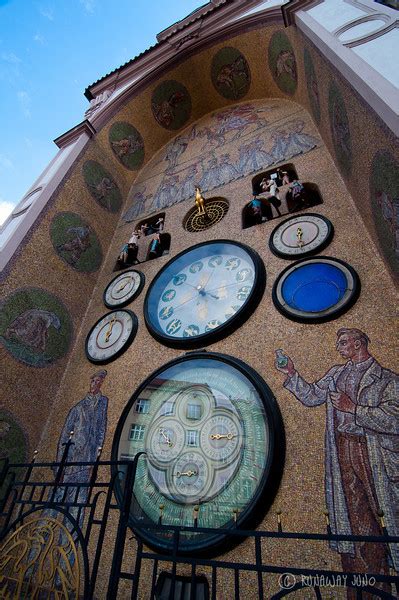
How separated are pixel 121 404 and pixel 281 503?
1.83m

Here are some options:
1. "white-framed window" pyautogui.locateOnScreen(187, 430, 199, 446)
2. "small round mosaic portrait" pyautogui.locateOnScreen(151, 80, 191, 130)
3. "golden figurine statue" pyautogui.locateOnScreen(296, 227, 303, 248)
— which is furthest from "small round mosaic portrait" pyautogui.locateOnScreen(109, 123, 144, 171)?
"white-framed window" pyautogui.locateOnScreen(187, 430, 199, 446)

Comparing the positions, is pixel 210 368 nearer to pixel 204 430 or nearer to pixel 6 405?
pixel 204 430

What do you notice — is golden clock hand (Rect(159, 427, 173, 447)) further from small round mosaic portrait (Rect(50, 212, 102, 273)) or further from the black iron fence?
small round mosaic portrait (Rect(50, 212, 102, 273))

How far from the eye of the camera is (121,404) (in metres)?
3.48

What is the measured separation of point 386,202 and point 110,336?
3.31 m

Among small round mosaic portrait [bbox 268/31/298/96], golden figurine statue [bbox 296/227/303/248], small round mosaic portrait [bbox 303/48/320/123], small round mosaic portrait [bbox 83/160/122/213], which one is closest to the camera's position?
golden figurine statue [bbox 296/227/303/248]

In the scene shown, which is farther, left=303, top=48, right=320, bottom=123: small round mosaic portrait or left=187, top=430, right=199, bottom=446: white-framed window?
left=303, top=48, right=320, bottom=123: small round mosaic portrait

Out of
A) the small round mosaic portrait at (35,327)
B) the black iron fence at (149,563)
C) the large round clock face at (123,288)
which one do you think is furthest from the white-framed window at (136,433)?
the large round clock face at (123,288)

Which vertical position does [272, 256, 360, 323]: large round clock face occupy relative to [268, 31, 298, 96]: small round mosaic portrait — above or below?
below

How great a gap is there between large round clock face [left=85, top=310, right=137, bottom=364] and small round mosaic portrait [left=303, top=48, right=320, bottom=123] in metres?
3.85

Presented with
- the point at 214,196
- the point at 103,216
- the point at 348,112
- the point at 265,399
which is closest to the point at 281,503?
the point at 265,399

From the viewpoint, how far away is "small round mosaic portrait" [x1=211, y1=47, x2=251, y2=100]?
7.27 metres

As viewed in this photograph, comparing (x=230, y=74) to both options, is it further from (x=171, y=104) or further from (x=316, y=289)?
(x=316, y=289)

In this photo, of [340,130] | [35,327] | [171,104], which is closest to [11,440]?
[35,327]
